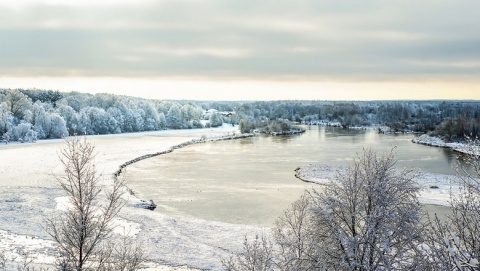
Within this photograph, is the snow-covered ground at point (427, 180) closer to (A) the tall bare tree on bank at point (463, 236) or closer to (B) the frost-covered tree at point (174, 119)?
(A) the tall bare tree on bank at point (463, 236)

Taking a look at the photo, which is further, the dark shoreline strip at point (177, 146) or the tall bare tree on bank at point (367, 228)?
the dark shoreline strip at point (177, 146)

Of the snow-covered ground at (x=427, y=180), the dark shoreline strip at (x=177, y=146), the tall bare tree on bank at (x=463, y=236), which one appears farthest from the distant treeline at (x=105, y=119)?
the tall bare tree on bank at (x=463, y=236)

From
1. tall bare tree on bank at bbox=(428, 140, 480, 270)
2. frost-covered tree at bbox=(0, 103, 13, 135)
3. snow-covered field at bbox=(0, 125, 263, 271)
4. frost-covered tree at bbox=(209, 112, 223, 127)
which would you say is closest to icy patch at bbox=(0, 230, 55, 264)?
snow-covered field at bbox=(0, 125, 263, 271)

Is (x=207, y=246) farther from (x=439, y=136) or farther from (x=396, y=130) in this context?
(x=396, y=130)

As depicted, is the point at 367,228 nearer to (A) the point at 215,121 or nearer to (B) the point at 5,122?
(B) the point at 5,122

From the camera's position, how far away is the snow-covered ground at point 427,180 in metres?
31.5

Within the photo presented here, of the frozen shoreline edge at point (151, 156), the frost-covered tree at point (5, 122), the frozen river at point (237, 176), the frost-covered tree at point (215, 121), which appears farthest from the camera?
the frost-covered tree at point (215, 121)

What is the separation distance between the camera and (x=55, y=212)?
2870cm

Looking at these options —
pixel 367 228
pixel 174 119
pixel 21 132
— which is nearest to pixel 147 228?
pixel 367 228

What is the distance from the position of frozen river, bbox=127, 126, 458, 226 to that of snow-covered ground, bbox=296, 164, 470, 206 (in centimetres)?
164

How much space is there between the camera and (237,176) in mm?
42406

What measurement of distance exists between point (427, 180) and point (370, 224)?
29.4 metres

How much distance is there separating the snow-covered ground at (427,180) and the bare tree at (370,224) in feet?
53.0

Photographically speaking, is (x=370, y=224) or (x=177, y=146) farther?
(x=177, y=146)
